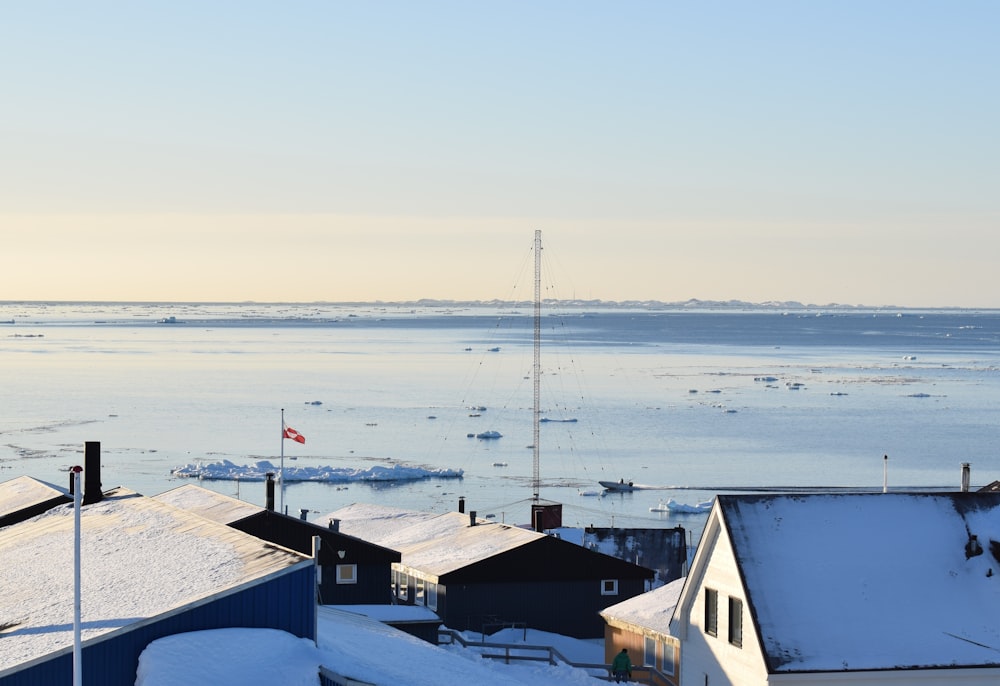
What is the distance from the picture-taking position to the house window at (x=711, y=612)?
2550 cm

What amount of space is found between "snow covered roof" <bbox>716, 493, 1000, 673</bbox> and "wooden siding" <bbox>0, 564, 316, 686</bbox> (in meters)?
7.72

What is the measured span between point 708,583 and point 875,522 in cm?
334

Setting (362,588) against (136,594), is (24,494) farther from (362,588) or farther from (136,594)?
(136,594)

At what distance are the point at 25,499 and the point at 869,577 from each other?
2161 cm

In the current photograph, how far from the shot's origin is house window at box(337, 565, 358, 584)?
3809 cm

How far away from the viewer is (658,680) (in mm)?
31766

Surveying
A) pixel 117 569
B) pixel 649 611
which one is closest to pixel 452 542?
pixel 649 611

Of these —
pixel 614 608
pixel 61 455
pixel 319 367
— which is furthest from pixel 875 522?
pixel 319 367

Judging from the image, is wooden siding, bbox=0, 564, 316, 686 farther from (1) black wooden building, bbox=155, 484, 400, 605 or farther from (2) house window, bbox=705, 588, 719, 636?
(1) black wooden building, bbox=155, 484, 400, 605

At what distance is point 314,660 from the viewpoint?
2078 cm

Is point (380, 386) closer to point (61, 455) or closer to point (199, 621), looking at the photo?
point (61, 455)

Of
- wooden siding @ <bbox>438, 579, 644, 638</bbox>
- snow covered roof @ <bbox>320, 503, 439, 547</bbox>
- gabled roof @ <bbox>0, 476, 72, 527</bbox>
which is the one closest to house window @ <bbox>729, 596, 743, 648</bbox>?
gabled roof @ <bbox>0, 476, 72, 527</bbox>

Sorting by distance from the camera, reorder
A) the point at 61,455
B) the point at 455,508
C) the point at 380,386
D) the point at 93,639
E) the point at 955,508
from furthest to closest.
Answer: the point at 380,386 → the point at 61,455 → the point at 455,508 → the point at 955,508 → the point at 93,639

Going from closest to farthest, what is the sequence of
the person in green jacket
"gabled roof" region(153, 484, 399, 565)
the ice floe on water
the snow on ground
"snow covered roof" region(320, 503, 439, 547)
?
the snow on ground < the person in green jacket < "gabled roof" region(153, 484, 399, 565) < "snow covered roof" region(320, 503, 439, 547) < the ice floe on water
